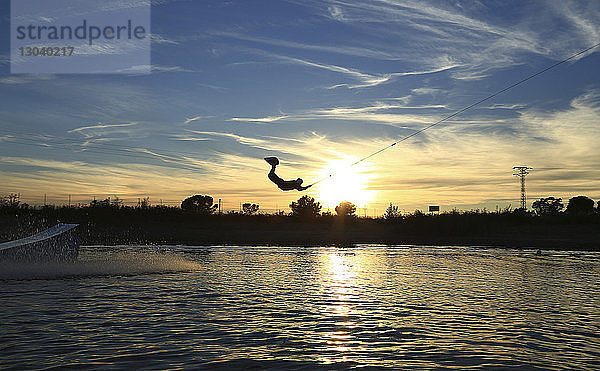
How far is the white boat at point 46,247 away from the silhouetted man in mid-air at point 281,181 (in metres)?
12.7

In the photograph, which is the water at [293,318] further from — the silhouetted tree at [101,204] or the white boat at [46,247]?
the silhouetted tree at [101,204]

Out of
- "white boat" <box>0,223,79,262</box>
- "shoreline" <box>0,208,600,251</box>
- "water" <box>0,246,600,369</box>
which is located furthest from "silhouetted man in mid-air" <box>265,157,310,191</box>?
"shoreline" <box>0,208,600,251</box>

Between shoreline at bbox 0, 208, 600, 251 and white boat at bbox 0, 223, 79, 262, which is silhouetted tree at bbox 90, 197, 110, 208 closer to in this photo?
shoreline at bbox 0, 208, 600, 251

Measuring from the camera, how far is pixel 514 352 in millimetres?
12086

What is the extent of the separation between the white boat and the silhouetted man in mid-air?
12.7 metres

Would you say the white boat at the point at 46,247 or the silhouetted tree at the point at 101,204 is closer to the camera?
the white boat at the point at 46,247

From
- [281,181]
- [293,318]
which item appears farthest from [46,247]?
[293,318]

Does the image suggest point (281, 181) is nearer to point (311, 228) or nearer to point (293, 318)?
point (293, 318)

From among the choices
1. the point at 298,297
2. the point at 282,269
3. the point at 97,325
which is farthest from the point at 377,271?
the point at 97,325

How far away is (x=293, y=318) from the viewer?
1559 cm

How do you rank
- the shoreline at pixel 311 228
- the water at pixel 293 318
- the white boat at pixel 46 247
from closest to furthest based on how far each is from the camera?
the water at pixel 293 318, the white boat at pixel 46 247, the shoreline at pixel 311 228

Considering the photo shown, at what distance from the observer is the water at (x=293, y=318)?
11.3 m

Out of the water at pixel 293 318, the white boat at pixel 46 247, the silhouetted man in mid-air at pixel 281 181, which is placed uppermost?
the silhouetted man in mid-air at pixel 281 181

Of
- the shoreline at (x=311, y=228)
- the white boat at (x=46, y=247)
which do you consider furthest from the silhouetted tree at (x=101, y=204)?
the white boat at (x=46, y=247)
